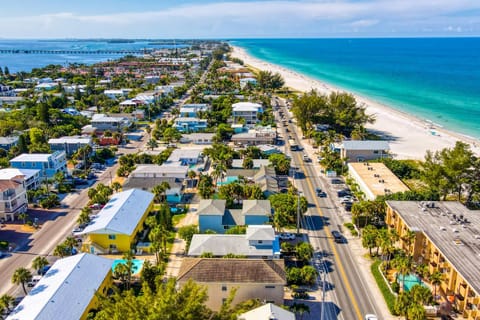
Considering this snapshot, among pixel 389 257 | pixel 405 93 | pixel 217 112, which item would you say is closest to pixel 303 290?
pixel 389 257

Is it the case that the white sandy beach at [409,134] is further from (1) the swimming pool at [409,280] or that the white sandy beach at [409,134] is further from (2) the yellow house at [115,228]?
(2) the yellow house at [115,228]

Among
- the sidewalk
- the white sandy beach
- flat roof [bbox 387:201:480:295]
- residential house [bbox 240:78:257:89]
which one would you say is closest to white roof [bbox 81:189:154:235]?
the sidewalk

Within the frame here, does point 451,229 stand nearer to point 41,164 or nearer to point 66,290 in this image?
point 66,290

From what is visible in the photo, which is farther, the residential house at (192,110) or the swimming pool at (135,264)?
the residential house at (192,110)

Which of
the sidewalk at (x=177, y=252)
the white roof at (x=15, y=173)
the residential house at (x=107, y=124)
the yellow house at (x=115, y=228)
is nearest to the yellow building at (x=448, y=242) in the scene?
the sidewalk at (x=177, y=252)

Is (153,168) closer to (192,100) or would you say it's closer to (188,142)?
(188,142)

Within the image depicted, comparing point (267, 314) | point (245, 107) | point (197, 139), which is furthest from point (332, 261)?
point (245, 107)
